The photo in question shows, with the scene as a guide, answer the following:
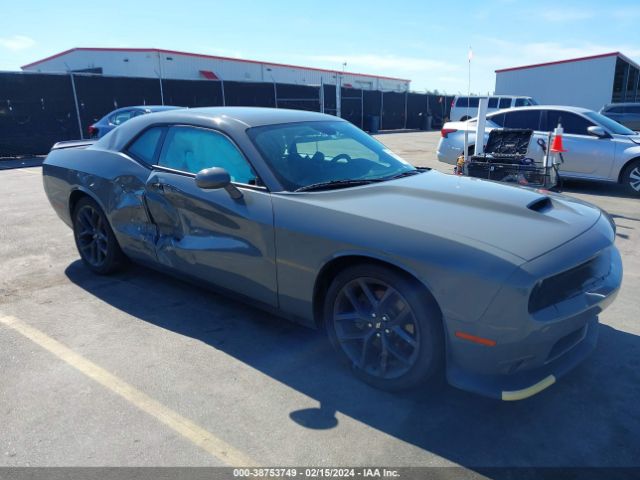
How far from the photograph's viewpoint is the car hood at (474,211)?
2487mm

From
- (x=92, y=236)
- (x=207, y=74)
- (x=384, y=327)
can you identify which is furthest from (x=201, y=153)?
(x=207, y=74)

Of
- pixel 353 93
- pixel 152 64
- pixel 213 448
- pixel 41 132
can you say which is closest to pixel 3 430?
pixel 213 448

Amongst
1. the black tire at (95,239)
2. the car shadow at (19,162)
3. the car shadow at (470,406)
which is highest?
the black tire at (95,239)

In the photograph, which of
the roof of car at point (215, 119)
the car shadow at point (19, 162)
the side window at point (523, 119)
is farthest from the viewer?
the car shadow at point (19, 162)

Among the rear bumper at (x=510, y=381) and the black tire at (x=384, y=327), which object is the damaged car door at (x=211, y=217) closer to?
the black tire at (x=384, y=327)

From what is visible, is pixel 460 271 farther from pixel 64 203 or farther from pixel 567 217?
pixel 64 203

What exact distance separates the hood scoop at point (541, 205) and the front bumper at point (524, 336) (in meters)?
0.35

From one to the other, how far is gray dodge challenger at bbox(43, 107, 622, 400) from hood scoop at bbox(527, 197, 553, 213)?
1cm

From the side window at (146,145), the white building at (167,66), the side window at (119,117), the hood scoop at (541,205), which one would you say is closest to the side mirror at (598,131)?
the hood scoop at (541,205)

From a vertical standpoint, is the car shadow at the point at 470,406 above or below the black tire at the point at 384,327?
below

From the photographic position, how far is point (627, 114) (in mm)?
16734

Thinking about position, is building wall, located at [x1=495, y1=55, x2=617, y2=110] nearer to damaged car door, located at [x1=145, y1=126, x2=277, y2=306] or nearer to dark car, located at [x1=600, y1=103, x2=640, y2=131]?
dark car, located at [x1=600, y1=103, x2=640, y2=131]

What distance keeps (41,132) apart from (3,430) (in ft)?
53.9

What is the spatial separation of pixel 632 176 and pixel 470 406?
778cm
